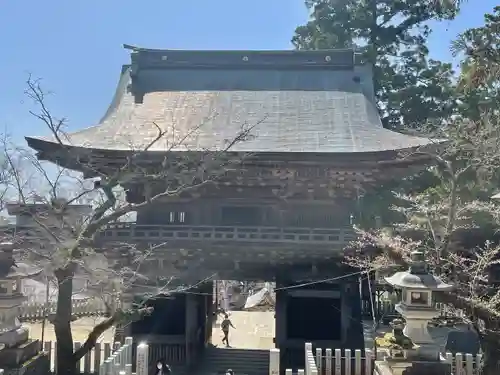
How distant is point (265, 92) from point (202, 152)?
6.03 m

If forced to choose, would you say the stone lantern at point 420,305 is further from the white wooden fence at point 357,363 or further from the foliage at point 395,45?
the foliage at point 395,45

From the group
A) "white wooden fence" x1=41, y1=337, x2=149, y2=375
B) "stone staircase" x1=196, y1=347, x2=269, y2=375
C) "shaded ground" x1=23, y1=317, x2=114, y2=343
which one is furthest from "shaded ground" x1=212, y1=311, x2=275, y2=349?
"white wooden fence" x1=41, y1=337, x2=149, y2=375

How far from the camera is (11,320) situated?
41.0 feet

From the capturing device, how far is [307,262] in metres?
15.6

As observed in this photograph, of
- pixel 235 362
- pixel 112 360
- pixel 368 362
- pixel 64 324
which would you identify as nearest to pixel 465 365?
pixel 368 362

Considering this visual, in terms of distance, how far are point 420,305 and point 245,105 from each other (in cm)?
1146

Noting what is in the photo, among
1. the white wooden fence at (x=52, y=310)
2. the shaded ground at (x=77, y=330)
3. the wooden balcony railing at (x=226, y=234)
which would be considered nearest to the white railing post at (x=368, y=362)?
the wooden balcony railing at (x=226, y=234)

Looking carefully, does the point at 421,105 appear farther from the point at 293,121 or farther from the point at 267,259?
the point at 267,259

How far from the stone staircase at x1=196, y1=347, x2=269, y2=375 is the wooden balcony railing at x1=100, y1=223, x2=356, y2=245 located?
4.05 m

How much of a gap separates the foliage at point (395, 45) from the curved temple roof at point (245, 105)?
645 cm

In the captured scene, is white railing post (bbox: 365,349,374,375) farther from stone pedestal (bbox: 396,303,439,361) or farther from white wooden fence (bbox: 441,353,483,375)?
stone pedestal (bbox: 396,303,439,361)

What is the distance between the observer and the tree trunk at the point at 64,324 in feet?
37.9

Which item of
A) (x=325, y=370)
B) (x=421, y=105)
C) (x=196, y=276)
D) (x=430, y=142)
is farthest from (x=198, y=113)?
(x=421, y=105)

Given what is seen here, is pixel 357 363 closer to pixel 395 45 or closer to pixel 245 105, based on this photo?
pixel 245 105
